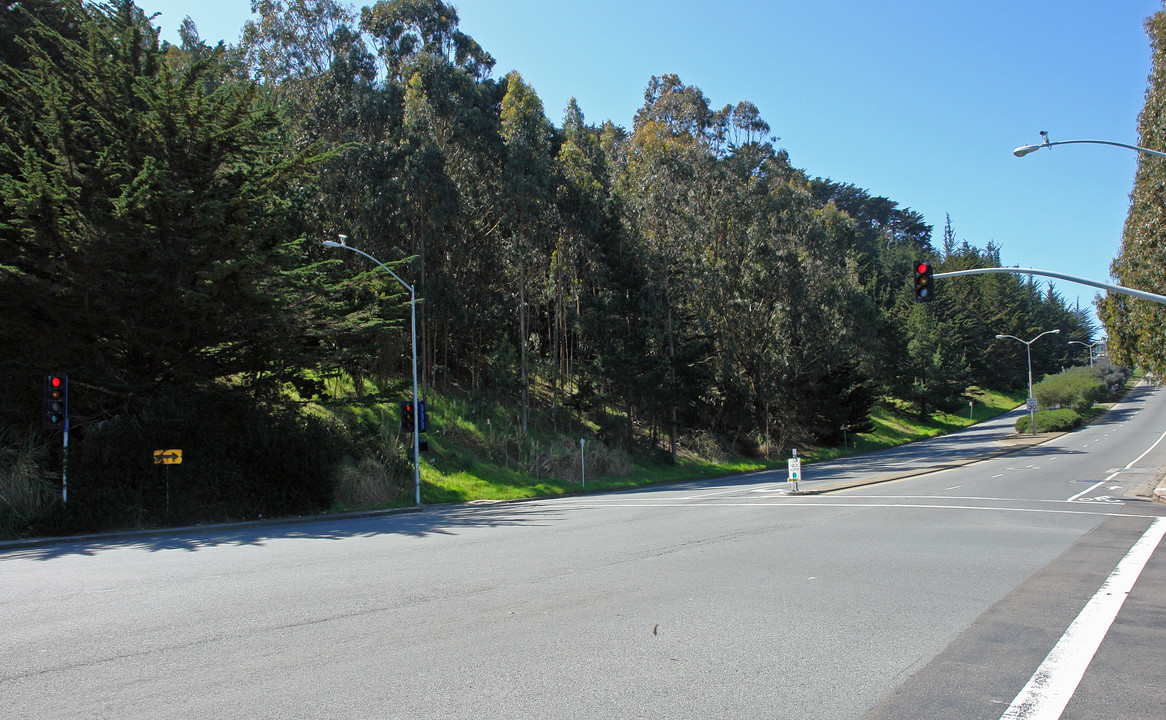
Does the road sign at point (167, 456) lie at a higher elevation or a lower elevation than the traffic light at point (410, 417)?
lower

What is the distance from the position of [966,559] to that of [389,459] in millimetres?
20781

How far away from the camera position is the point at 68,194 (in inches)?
713

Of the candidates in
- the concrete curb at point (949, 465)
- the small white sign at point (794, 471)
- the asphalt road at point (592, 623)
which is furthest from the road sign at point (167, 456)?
the small white sign at point (794, 471)

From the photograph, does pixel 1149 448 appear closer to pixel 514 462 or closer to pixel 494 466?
pixel 514 462

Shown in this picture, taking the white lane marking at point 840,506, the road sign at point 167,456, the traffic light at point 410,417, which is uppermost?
the traffic light at point 410,417

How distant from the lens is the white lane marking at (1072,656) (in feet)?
15.9

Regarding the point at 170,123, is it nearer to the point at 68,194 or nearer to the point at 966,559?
the point at 68,194

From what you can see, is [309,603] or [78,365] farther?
[78,365]

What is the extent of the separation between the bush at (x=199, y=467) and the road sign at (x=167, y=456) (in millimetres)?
747

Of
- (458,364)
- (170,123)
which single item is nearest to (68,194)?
(170,123)

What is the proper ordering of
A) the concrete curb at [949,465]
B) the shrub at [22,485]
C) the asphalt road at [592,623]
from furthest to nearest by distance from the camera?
the concrete curb at [949,465]
the shrub at [22,485]
the asphalt road at [592,623]

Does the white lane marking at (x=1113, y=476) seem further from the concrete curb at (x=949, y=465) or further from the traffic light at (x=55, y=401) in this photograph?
the traffic light at (x=55, y=401)

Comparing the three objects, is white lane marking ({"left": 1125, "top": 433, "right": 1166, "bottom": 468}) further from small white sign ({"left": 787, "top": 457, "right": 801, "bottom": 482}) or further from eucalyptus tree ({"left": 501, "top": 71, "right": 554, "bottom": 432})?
eucalyptus tree ({"left": 501, "top": 71, "right": 554, "bottom": 432})

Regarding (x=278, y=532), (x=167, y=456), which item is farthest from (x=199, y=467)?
(x=278, y=532)
